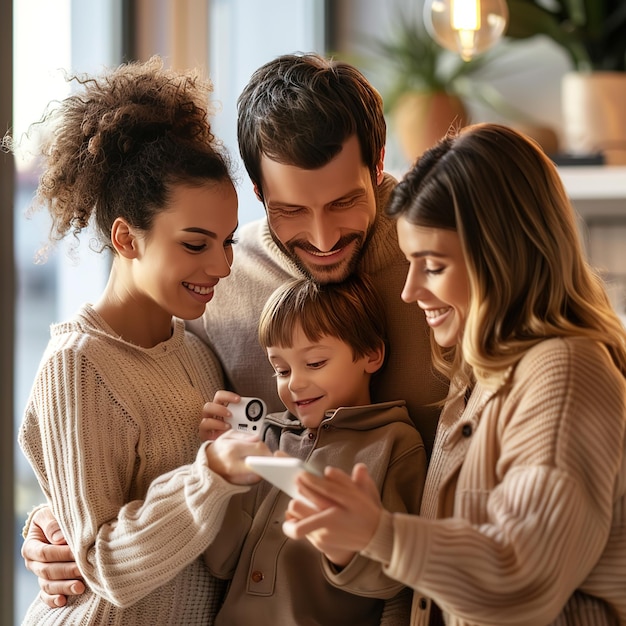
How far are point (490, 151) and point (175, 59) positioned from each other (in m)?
2.00

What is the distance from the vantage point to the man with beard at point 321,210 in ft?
6.10

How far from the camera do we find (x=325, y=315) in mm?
1839

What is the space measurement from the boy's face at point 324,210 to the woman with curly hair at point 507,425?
27 cm

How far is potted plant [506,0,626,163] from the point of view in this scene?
374 cm

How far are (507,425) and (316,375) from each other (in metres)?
0.47

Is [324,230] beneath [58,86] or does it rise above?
beneath

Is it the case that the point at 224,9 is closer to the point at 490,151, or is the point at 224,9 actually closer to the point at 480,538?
the point at 490,151

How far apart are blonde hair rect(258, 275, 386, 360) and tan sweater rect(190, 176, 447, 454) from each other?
64 millimetres

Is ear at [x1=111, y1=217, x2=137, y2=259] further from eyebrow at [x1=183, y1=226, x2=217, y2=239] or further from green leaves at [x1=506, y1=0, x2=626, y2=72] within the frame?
green leaves at [x1=506, y1=0, x2=626, y2=72]

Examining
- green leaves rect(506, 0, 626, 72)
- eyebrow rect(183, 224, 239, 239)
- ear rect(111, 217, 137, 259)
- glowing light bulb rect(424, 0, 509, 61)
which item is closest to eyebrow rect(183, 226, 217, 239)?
eyebrow rect(183, 224, 239, 239)

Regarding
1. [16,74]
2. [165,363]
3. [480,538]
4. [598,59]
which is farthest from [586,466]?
[598,59]

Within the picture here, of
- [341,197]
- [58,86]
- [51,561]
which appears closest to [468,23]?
[58,86]

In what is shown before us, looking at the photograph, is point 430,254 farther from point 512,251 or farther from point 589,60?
point 589,60

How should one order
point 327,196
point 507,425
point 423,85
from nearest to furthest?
point 507,425
point 327,196
point 423,85
